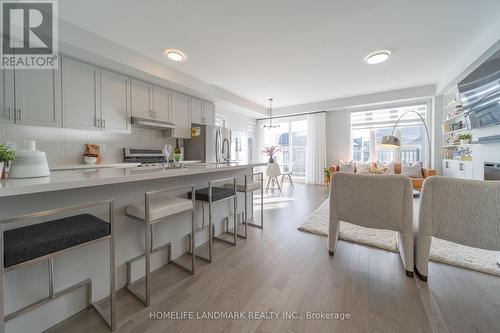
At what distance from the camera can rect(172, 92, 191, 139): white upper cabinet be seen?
382 centimetres

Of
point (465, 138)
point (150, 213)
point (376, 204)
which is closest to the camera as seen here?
point (150, 213)

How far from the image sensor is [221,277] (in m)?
1.68

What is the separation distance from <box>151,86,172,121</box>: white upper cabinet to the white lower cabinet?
528 cm

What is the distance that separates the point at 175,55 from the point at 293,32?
1815mm

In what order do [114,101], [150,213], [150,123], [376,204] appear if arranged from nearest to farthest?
[150,213], [376,204], [114,101], [150,123]

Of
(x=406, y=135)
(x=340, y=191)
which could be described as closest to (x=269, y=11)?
(x=340, y=191)

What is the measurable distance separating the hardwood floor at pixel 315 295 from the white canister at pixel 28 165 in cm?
97

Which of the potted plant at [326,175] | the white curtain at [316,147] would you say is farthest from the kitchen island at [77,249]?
the white curtain at [316,147]

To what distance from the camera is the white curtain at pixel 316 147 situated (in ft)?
20.6

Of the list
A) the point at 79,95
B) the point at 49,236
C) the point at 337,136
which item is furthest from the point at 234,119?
the point at 49,236

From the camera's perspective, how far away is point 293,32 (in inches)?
99.8

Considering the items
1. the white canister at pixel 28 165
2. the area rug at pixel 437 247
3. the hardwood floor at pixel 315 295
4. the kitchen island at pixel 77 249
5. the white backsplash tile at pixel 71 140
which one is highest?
the white backsplash tile at pixel 71 140

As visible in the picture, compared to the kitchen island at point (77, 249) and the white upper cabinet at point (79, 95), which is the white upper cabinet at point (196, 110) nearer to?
the white upper cabinet at point (79, 95)

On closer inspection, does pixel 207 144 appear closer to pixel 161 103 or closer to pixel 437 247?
pixel 161 103
